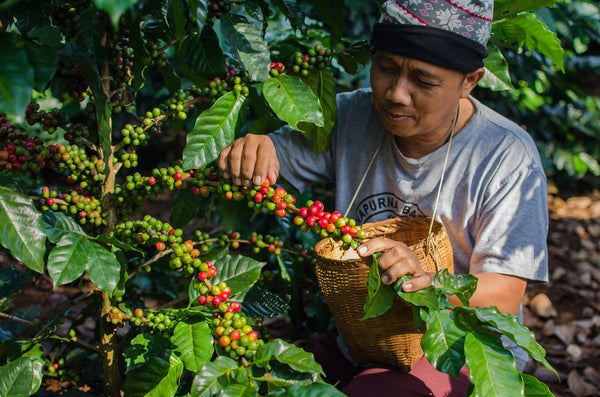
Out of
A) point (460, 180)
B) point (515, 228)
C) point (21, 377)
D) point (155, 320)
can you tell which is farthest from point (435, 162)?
point (21, 377)

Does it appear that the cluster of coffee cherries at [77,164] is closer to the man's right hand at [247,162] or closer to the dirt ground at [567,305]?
the man's right hand at [247,162]

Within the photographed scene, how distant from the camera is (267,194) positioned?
1.34 meters

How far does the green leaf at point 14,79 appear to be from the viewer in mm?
773

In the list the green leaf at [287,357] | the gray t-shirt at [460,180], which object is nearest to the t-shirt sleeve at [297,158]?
the gray t-shirt at [460,180]

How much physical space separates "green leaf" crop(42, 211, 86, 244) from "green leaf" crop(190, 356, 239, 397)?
1.66ft

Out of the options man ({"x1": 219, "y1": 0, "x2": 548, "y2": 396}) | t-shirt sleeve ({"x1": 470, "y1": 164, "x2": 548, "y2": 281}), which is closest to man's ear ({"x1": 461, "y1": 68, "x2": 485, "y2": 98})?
man ({"x1": 219, "y1": 0, "x2": 548, "y2": 396})

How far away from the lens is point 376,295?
121 cm

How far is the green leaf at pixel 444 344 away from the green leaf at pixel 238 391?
397mm

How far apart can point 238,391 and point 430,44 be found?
41.9 inches

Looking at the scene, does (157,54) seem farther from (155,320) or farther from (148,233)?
(155,320)

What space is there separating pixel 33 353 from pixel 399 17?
1.48m

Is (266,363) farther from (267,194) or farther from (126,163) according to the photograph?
(126,163)

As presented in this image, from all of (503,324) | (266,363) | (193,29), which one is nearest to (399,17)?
(193,29)

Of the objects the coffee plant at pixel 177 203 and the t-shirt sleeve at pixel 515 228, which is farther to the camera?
the t-shirt sleeve at pixel 515 228
